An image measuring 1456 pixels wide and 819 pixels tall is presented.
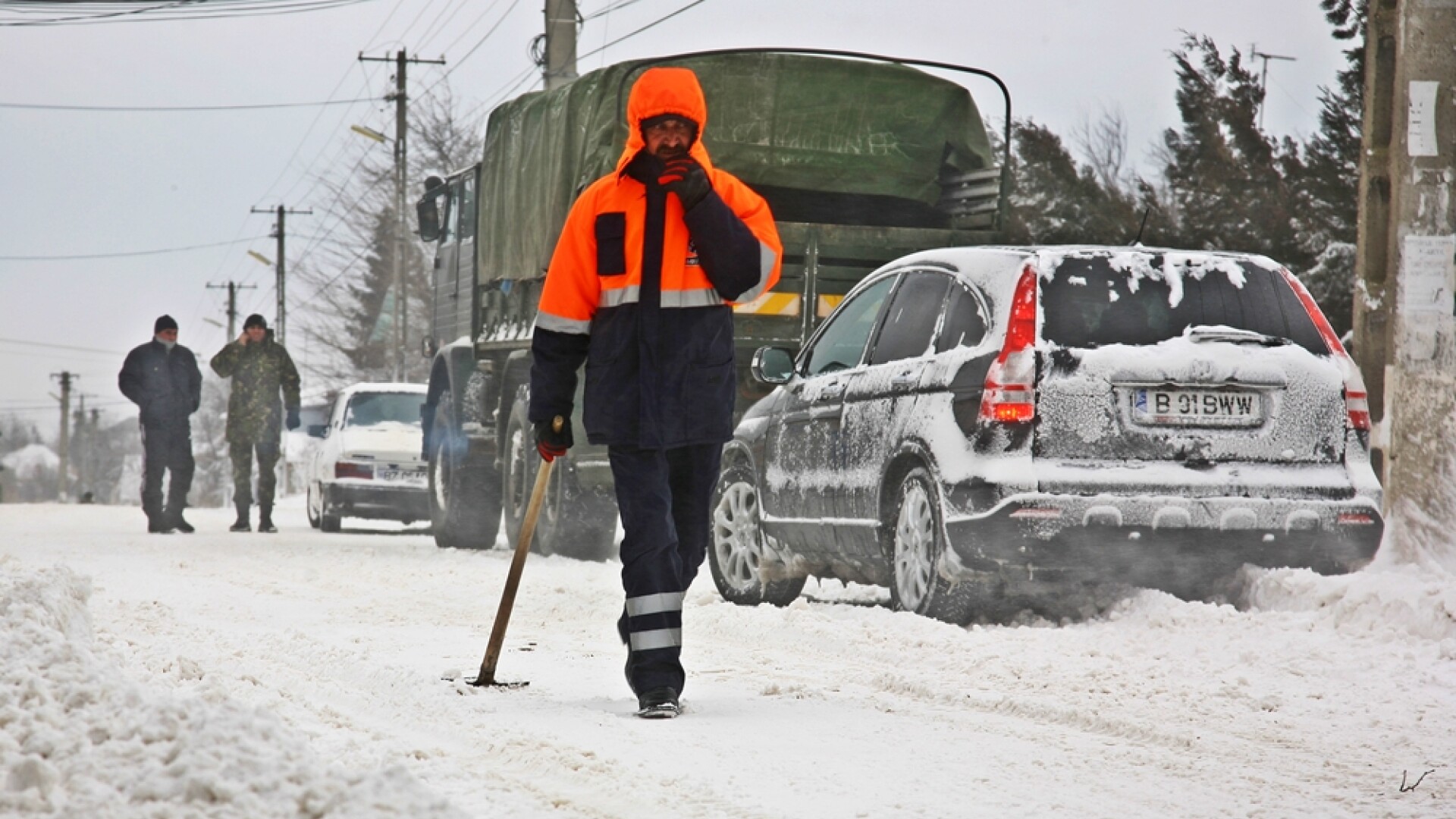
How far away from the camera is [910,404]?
7723 mm

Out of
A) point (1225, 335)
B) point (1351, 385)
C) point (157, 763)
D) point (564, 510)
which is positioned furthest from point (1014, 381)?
point (564, 510)

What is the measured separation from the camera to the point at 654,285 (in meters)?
5.36

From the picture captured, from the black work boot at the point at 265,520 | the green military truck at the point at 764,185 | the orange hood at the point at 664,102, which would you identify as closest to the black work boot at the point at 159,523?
the black work boot at the point at 265,520

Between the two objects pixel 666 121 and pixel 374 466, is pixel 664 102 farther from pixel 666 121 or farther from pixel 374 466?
pixel 374 466

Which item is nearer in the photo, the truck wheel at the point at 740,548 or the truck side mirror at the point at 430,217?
the truck wheel at the point at 740,548

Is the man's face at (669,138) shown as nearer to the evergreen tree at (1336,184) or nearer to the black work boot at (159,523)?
the evergreen tree at (1336,184)

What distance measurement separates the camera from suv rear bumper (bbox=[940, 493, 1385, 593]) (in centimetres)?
705

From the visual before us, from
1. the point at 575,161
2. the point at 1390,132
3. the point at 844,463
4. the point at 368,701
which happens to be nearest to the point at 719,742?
the point at 368,701

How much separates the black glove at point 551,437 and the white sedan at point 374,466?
14.8m

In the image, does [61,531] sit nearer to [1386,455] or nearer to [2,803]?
[1386,455]

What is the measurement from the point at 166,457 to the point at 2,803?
1557 cm

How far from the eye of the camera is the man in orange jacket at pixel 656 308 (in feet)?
17.4

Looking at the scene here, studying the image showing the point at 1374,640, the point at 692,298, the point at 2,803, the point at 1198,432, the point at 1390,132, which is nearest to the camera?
the point at 2,803

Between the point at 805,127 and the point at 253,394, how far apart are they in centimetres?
892
